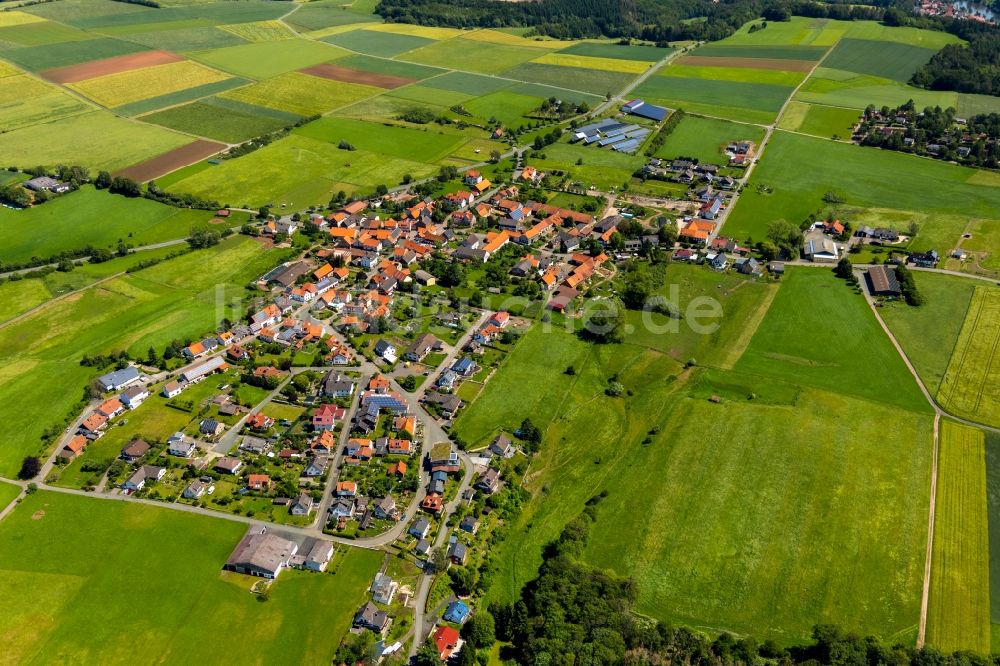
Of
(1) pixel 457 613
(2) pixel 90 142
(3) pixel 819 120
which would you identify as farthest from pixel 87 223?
(3) pixel 819 120

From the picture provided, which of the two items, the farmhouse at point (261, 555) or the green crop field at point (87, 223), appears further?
the green crop field at point (87, 223)

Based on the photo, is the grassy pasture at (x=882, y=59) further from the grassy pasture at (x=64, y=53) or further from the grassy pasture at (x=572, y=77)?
the grassy pasture at (x=64, y=53)

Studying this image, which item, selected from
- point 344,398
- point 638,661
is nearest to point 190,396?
point 344,398

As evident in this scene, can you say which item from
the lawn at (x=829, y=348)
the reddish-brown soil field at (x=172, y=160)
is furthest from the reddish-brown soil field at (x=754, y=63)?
the reddish-brown soil field at (x=172, y=160)

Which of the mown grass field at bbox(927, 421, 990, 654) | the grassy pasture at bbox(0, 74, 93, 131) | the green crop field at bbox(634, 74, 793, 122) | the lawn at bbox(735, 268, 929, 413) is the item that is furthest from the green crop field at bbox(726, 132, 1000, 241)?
the grassy pasture at bbox(0, 74, 93, 131)

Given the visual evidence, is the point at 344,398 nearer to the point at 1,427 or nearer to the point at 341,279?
the point at 341,279
